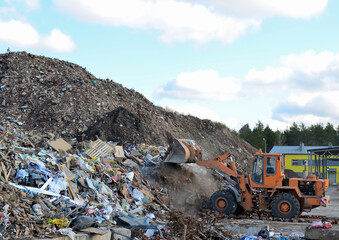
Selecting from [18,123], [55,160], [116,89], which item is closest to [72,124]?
[18,123]

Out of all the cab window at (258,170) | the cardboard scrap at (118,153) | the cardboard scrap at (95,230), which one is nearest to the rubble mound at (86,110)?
the cardboard scrap at (118,153)

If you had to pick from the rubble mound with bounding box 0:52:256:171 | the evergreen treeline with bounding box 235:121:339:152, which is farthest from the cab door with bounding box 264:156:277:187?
the evergreen treeline with bounding box 235:121:339:152

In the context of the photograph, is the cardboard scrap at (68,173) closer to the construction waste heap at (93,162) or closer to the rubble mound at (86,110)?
the construction waste heap at (93,162)

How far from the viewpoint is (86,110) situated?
2398 cm

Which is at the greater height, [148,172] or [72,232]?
[148,172]

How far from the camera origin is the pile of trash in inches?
351

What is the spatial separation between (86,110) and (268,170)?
43.3 ft

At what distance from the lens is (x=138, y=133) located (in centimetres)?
2111

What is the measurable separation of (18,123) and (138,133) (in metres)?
6.97

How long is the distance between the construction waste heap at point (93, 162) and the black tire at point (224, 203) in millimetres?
307

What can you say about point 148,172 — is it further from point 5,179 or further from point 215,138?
point 215,138

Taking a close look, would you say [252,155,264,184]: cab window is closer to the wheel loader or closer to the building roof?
the wheel loader

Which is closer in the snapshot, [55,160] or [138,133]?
[55,160]

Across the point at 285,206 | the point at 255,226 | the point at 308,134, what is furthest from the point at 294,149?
the point at 255,226
